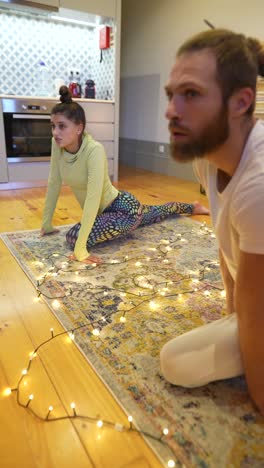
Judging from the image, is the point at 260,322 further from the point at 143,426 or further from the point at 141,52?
the point at 141,52

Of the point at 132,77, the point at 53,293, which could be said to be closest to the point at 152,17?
the point at 132,77

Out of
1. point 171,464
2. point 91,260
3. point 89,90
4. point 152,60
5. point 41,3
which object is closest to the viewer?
point 171,464

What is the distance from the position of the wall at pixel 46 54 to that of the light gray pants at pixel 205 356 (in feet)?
10.5

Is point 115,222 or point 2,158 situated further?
point 2,158

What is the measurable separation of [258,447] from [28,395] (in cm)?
57

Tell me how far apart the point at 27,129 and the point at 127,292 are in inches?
96.0

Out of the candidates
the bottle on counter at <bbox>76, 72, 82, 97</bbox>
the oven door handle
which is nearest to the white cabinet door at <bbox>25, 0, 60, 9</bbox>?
the bottle on counter at <bbox>76, 72, 82, 97</bbox>

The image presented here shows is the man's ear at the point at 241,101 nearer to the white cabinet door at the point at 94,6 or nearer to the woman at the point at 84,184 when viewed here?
the woman at the point at 84,184

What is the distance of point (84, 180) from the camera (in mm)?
1868

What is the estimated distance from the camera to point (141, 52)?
4496 millimetres

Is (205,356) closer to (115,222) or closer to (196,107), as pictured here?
(196,107)

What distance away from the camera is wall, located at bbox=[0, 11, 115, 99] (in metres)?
3.46

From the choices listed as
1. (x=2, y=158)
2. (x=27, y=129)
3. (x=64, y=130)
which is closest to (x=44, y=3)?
(x=27, y=129)

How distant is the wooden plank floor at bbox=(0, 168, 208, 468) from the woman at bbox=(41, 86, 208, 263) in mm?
417
